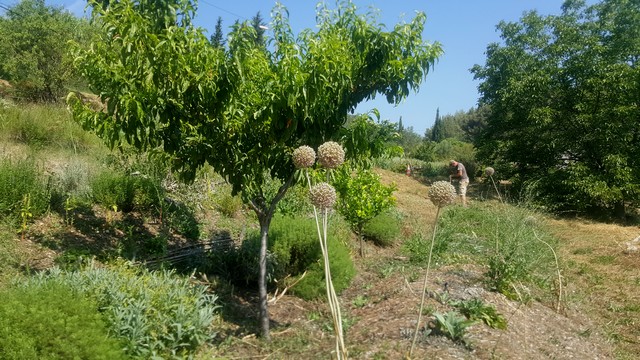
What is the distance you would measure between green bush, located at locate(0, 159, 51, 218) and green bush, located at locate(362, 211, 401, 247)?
477cm

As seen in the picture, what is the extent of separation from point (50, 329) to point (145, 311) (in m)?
0.87

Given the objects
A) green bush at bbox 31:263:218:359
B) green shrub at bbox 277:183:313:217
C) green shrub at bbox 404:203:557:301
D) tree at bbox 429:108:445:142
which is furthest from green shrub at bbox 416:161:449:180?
tree at bbox 429:108:445:142

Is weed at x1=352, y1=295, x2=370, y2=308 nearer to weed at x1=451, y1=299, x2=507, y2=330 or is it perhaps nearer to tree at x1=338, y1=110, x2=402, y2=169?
weed at x1=451, y1=299, x2=507, y2=330

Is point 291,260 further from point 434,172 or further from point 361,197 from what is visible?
point 434,172

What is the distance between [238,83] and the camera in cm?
391

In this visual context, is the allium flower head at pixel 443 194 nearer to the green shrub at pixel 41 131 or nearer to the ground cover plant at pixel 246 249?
the ground cover plant at pixel 246 249

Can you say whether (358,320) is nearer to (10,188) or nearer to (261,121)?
(261,121)

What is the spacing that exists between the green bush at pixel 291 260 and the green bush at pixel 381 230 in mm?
2449

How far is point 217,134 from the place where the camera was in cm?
418

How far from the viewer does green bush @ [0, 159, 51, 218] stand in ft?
17.7

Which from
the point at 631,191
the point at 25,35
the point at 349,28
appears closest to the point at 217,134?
the point at 349,28

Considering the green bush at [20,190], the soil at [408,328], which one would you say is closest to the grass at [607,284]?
the soil at [408,328]


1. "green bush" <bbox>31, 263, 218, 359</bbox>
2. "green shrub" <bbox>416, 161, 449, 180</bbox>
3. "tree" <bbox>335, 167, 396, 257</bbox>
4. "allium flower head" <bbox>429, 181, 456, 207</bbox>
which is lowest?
"green bush" <bbox>31, 263, 218, 359</bbox>

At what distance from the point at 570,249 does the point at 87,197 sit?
8.87m
